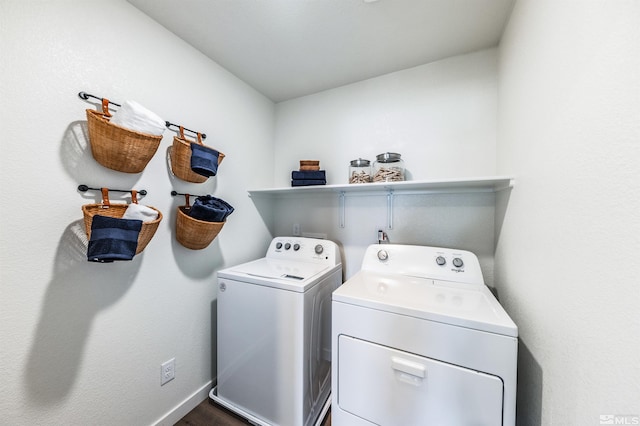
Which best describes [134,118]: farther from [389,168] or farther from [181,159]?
[389,168]

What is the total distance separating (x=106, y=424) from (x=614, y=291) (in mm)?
2033

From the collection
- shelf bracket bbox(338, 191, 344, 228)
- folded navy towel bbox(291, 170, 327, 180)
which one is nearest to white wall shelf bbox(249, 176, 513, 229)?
shelf bracket bbox(338, 191, 344, 228)

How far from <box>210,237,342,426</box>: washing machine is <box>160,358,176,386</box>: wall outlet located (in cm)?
26

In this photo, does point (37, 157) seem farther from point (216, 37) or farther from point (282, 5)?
point (282, 5)

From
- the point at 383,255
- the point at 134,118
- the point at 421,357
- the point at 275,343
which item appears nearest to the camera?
the point at 421,357

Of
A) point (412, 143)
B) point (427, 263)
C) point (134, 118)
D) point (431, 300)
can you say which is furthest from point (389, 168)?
point (134, 118)

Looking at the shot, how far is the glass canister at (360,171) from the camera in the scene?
1.69 meters

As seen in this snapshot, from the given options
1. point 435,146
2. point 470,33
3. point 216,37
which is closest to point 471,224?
point 435,146

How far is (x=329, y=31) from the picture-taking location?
1.36 m

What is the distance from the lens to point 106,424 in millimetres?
1084

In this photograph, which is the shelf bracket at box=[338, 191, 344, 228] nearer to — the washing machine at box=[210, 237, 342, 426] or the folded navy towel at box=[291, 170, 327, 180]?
the folded navy towel at box=[291, 170, 327, 180]

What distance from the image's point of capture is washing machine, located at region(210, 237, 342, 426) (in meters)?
1.24

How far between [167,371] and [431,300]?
160cm

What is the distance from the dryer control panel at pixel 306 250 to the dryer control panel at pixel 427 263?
293 mm
